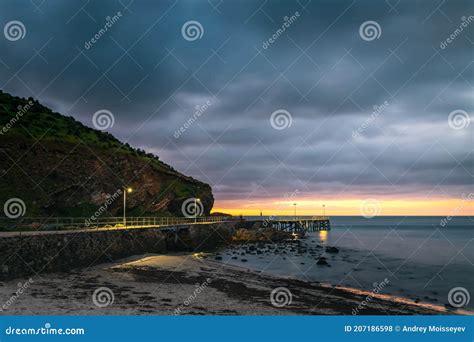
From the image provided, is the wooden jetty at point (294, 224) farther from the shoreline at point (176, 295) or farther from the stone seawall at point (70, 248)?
the shoreline at point (176, 295)

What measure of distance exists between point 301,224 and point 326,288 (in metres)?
96.0

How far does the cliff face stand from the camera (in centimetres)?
4506

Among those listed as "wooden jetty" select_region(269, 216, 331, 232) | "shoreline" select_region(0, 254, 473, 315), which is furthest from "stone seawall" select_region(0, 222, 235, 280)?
"wooden jetty" select_region(269, 216, 331, 232)

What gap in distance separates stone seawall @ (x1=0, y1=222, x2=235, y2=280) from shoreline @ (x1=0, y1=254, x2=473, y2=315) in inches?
37.4

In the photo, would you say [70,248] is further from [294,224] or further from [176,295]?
[294,224]

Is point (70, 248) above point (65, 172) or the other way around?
the other way around

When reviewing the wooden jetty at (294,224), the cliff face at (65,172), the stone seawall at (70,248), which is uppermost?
the wooden jetty at (294,224)

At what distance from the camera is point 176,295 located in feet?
68.1

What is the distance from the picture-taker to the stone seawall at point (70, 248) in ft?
71.9

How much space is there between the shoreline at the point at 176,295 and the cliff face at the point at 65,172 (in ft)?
68.5

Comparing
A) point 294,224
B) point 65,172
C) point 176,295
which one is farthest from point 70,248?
point 294,224

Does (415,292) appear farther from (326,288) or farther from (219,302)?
(219,302)

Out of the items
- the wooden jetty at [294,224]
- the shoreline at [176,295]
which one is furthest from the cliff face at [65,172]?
the wooden jetty at [294,224]

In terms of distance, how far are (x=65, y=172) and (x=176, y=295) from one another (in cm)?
3502
